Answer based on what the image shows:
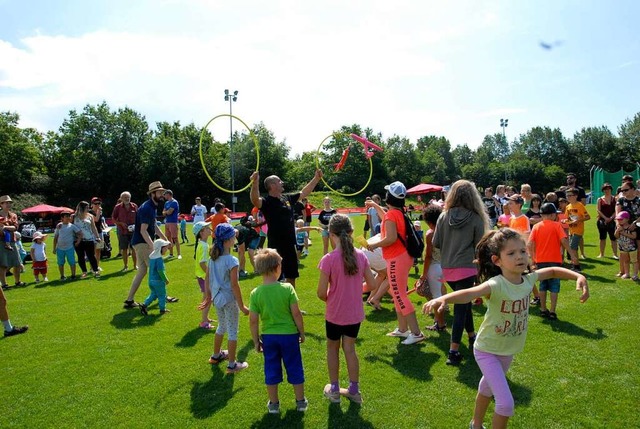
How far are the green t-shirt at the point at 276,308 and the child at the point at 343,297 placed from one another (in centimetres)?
33

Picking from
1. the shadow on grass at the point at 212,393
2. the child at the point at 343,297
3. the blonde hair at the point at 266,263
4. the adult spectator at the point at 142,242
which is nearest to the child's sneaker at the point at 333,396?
the child at the point at 343,297

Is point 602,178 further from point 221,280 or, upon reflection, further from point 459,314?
point 221,280

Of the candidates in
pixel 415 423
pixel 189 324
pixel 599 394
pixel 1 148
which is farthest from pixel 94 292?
pixel 1 148

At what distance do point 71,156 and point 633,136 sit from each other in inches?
3574

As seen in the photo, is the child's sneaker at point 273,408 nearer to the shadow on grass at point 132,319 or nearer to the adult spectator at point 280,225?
the adult spectator at point 280,225

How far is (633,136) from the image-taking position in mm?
76000

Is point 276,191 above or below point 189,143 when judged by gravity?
below

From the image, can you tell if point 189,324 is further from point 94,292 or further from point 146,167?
point 146,167

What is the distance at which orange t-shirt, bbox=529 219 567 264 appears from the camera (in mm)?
6855

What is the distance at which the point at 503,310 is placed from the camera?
3.23 metres

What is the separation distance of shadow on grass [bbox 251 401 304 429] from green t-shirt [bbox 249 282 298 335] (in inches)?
32.0

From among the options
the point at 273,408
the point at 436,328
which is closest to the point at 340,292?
the point at 273,408

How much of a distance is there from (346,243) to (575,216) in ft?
28.5

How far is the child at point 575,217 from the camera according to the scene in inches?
411
